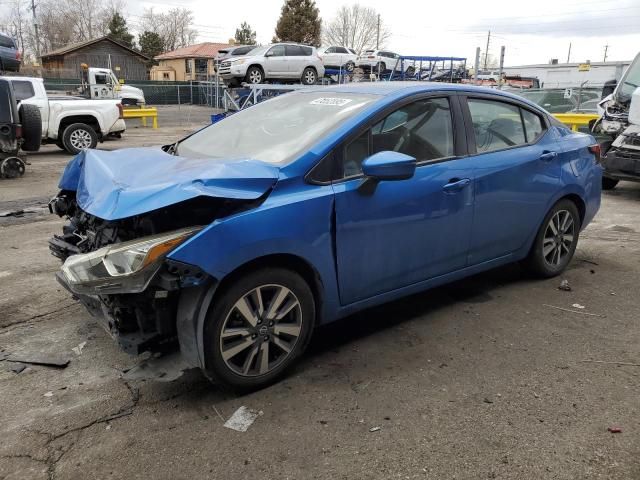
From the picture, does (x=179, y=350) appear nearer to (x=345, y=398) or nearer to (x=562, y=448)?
(x=345, y=398)

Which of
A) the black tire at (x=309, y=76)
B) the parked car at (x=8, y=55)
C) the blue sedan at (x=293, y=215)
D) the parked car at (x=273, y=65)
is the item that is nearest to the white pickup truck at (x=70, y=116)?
the parked car at (x=273, y=65)

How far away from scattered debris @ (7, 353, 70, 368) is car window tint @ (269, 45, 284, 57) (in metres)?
21.3

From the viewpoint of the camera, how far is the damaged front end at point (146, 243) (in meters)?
2.72

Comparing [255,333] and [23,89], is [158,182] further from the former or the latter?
[23,89]

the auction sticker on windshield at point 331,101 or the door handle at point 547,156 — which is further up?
the auction sticker on windshield at point 331,101

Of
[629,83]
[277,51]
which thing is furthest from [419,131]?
[277,51]

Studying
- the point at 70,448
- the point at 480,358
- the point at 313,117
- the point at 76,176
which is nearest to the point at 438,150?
the point at 313,117

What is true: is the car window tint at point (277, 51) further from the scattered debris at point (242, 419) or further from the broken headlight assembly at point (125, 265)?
the scattered debris at point (242, 419)

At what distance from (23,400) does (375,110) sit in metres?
2.66

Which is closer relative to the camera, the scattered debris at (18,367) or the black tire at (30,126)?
the scattered debris at (18,367)

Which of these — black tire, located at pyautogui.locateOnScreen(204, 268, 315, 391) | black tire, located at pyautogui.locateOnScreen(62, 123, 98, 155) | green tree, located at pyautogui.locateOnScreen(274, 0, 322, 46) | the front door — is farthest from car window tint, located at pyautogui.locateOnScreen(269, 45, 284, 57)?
green tree, located at pyautogui.locateOnScreen(274, 0, 322, 46)

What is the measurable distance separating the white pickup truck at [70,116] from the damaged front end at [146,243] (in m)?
11.8

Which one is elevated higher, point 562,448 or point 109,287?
point 109,287

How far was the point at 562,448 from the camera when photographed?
267 cm
